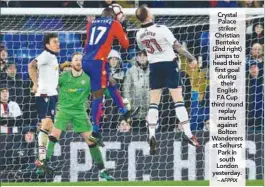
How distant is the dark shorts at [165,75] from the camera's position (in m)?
18.0

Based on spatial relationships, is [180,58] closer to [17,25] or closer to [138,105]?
[138,105]

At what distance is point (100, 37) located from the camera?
1839 centimetres

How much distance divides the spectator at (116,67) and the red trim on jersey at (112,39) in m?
0.77

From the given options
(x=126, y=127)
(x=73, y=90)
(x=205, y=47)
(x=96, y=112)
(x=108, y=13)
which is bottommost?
(x=126, y=127)

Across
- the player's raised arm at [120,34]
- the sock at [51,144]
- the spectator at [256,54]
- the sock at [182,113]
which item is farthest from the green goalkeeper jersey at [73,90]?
the spectator at [256,54]

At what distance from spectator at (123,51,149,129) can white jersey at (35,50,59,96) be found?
1043 millimetres

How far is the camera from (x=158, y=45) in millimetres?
17969

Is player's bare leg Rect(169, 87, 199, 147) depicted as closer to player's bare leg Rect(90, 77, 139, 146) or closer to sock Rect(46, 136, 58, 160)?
player's bare leg Rect(90, 77, 139, 146)

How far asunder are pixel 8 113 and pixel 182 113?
248cm

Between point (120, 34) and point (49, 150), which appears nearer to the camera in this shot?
point (120, 34)

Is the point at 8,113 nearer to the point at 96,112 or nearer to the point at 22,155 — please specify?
the point at 22,155

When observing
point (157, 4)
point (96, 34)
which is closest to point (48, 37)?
point (96, 34)

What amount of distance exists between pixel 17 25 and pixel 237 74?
302cm

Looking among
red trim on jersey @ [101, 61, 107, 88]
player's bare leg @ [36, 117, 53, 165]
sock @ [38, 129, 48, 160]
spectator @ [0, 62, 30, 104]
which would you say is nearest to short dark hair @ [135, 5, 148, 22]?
red trim on jersey @ [101, 61, 107, 88]
